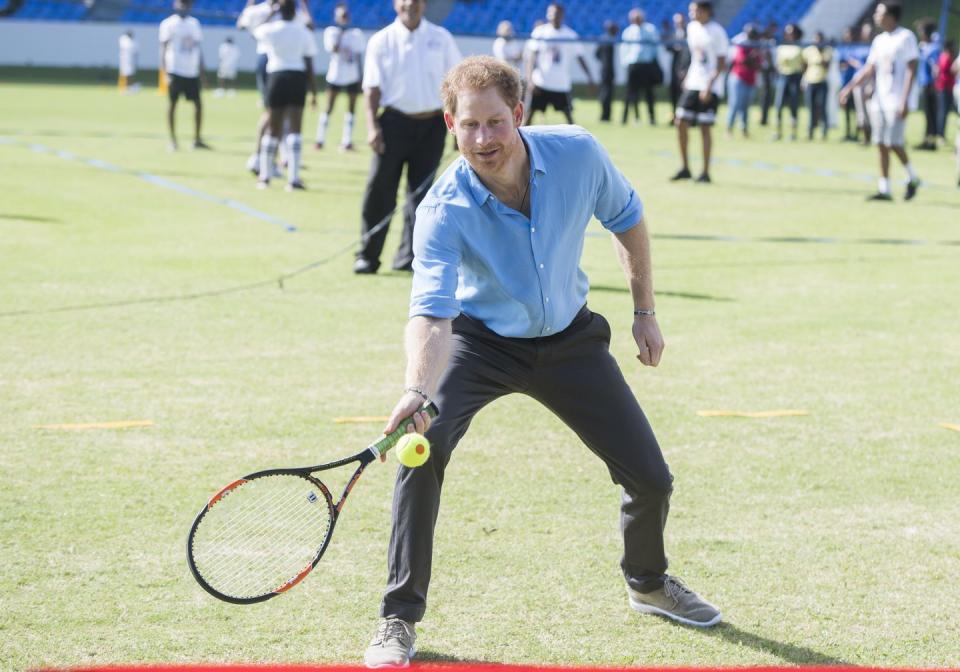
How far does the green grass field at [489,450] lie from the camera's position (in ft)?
15.0

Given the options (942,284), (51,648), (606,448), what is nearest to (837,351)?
(942,284)

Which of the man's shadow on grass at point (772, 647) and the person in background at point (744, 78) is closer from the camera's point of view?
the man's shadow on grass at point (772, 647)

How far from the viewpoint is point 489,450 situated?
661 cm

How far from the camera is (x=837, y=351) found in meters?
8.80

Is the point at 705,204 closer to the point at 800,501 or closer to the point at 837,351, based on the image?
the point at 837,351

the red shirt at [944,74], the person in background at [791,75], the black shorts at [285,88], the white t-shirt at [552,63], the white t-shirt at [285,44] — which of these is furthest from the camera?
the person in background at [791,75]

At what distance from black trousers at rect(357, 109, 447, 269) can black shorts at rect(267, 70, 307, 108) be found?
16.9 feet

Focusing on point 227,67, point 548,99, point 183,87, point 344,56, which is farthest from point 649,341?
point 227,67

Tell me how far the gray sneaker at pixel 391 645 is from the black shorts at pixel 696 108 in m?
14.1

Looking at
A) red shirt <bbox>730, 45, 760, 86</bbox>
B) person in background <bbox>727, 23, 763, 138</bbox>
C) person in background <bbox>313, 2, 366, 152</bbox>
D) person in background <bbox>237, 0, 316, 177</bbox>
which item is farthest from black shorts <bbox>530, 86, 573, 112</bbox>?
red shirt <bbox>730, 45, 760, 86</bbox>

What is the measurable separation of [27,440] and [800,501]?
375 centimetres

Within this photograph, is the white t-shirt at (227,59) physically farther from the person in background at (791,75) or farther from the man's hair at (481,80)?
the man's hair at (481,80)

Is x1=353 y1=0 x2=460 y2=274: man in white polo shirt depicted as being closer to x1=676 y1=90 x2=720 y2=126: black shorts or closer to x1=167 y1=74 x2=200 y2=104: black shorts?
x1=676 y1=90 x2=720 y2=126: black shorts

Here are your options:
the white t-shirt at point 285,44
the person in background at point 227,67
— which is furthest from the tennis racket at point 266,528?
the person in background at point 227,67
